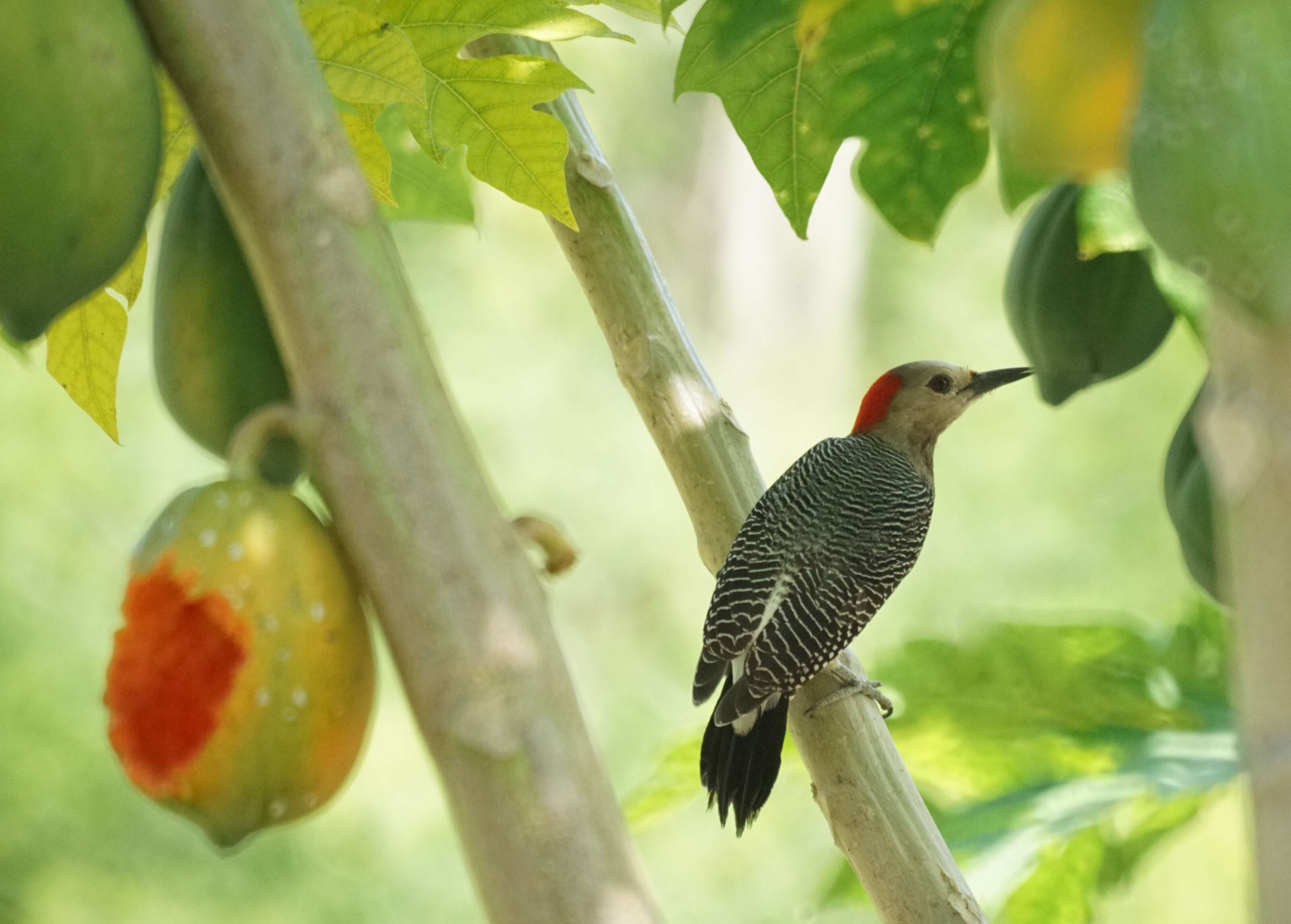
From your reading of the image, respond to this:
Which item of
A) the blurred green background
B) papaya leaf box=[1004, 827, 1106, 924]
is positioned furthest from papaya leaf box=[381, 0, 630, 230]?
the blurred green background

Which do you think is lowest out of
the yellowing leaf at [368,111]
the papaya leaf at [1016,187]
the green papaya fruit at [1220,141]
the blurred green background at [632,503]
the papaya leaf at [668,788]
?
the blurred green background at [632,503]

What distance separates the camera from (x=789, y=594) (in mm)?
515

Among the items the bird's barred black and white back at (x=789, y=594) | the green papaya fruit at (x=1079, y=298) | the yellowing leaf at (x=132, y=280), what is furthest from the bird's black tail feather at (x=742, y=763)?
the yellowing leaf at (x=132, y=280)

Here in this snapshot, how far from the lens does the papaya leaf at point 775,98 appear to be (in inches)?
15.8

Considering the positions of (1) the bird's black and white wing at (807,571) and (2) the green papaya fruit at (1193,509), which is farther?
(1) the bird's black and white wing at (807,571)

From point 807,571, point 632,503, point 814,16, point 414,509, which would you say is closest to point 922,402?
point 807,571

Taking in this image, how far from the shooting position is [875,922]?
93.0 inches

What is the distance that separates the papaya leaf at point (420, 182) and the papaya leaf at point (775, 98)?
165mm

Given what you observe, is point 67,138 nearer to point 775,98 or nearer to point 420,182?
point 775,98

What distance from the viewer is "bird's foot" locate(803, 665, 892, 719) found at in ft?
1.42

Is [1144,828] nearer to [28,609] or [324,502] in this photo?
[324,502]

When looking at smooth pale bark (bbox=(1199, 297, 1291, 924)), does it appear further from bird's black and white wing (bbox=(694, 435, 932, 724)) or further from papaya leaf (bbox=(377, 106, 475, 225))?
papaya leaf (bbox=(377, 106, 475, 225))

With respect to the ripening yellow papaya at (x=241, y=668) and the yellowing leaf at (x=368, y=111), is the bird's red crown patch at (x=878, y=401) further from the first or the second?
the ripening yellow papaya at (x=241, y=668)

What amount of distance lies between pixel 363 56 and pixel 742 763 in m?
0.31
